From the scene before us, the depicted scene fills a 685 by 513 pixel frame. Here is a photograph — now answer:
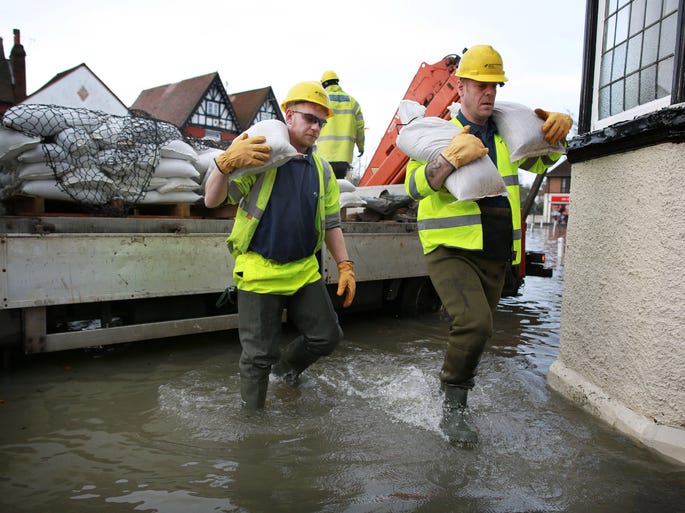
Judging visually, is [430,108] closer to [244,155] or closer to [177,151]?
[177,151]

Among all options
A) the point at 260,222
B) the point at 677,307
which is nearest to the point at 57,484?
the point at 260,222

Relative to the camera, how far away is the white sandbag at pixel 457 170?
9.06 feet

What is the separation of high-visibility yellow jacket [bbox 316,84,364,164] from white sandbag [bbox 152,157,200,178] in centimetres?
220

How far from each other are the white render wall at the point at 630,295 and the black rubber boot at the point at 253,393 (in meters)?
1.94

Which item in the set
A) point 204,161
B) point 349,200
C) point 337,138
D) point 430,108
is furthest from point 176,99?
point 204,161

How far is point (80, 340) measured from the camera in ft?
12.3

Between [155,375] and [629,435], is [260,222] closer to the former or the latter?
[155,375]

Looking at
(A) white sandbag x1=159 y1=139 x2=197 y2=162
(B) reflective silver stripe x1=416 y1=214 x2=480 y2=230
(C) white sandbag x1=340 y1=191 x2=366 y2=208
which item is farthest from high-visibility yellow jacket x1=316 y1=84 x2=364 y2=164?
(B) reflective silver stripe x1=416 y1=214 x2=480 y2=230

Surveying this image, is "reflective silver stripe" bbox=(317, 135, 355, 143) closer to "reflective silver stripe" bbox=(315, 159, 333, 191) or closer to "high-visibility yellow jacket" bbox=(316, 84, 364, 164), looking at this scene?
"high-visibility yellow jacket" bbox=(316, 84, 364, 164)

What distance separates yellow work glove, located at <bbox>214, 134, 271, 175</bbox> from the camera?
9.11 ft

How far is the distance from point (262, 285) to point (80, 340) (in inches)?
59.0

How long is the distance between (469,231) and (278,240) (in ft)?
3.26

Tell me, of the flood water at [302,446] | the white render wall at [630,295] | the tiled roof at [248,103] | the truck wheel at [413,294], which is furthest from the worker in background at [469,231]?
the tiled roof at [248,103]

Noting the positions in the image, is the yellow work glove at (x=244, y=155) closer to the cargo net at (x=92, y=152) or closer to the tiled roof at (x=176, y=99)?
the cargo net at (x=92, y=152)
